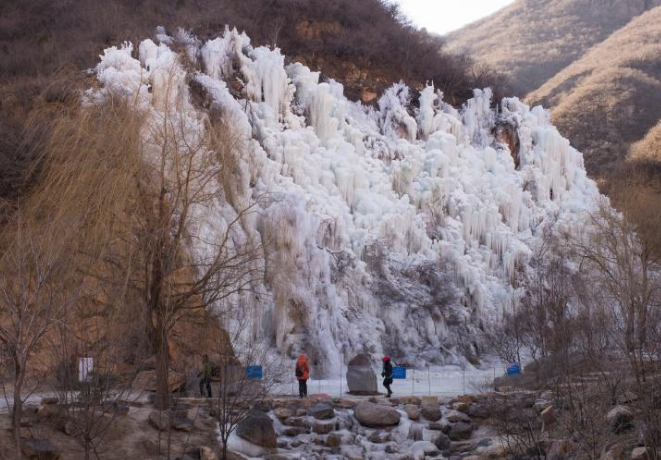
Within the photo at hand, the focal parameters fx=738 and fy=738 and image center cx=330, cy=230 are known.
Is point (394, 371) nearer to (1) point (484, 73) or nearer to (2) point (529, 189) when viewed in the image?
(2) point (529, 189)

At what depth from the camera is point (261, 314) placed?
772 inches

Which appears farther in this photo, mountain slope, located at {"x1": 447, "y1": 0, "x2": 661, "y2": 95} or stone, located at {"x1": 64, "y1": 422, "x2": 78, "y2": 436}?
mountain slope, located at {"x1": 447, "y1": 0, "x2": 661, "y2": 95}

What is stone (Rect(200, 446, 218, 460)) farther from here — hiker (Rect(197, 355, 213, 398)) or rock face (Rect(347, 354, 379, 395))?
rock face (Rect(347, 354, 379, 395))

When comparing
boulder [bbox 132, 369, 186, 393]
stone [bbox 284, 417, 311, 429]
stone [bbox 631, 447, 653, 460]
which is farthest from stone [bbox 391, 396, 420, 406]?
stone [bbox 631, 447, 653, 460]

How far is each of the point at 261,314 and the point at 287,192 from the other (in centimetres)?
430

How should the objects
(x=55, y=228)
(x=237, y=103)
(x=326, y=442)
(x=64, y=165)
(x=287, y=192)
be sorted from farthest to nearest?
(x=237, y=103) → (x=287, y=192) → (x=326, y=442) → (x=64, y=165) → (x=55, y=228)

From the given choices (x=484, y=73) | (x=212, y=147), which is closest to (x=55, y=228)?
(x=212, y=147)

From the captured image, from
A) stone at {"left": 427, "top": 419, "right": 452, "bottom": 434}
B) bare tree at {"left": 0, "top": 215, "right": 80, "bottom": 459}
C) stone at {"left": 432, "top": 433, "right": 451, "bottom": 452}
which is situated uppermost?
bare tree at {"left": 0, "top": 215, "right": 80, "bottom": 459}

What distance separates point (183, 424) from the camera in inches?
540

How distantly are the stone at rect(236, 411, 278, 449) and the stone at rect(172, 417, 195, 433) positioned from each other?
2.98 feet

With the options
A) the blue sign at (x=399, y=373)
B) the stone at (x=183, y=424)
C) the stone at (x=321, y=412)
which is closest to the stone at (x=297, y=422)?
the stone at (x=321, y=412)

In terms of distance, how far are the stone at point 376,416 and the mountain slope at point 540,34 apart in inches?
2285

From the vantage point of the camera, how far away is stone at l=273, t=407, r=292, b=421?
15.5m

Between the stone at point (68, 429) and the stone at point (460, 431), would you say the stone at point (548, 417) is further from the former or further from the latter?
the stone at point (68, 429)
